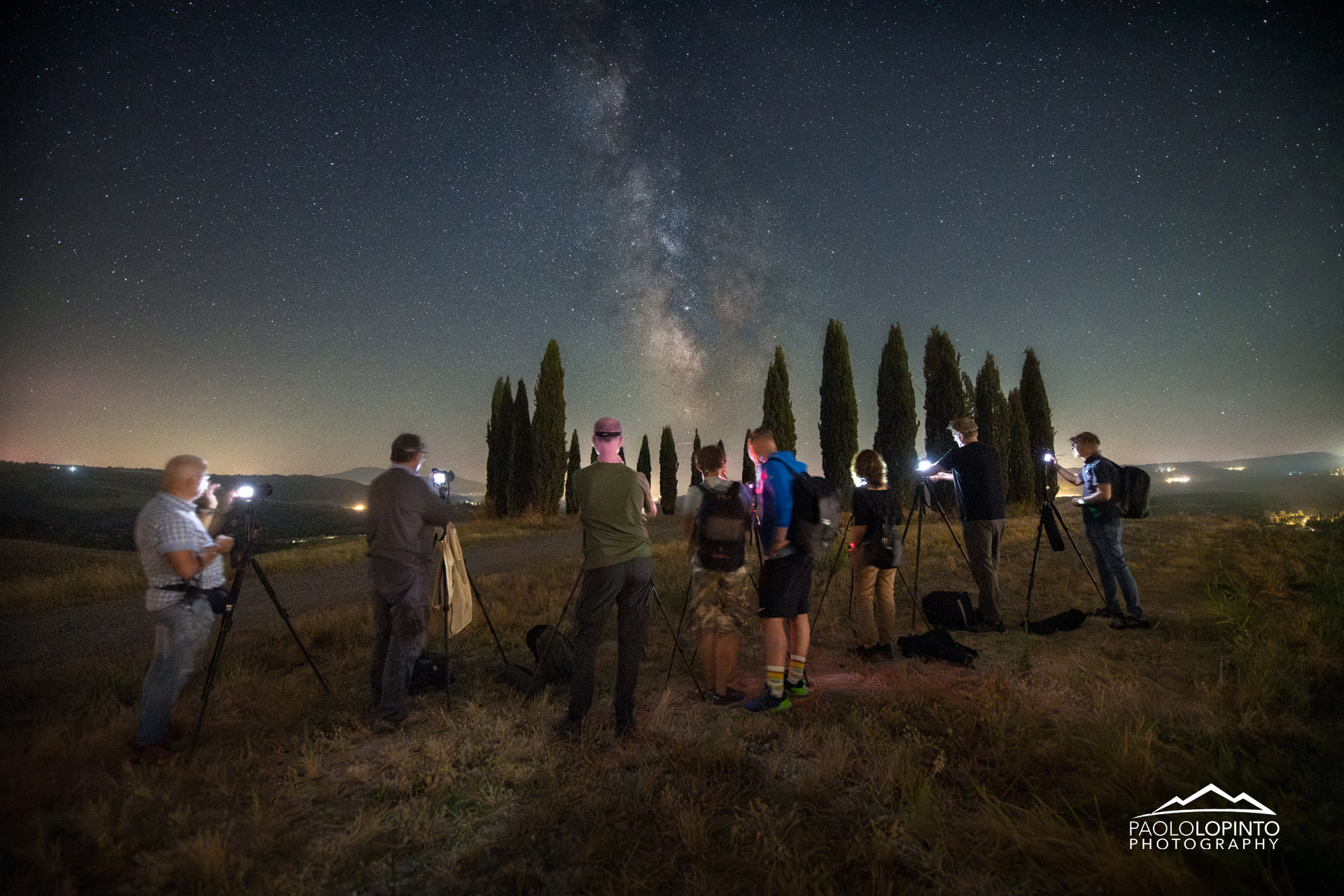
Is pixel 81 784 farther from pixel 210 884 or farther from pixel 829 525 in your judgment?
pixel 829 525

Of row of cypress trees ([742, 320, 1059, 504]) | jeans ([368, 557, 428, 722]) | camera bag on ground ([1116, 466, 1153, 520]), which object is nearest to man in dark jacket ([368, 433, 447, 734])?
jeans ([368, 557, 428, 722])

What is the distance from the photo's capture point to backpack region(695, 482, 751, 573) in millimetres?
4145

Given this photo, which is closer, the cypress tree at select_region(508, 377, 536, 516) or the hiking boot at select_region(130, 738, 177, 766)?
the hiking boot at select_region(130, 738, 177, 766)

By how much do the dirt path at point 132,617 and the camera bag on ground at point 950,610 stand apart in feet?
26.6

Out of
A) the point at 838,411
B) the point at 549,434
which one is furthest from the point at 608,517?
the point at 549,434

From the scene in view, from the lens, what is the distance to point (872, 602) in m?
5.43

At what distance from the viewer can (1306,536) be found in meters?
10.7

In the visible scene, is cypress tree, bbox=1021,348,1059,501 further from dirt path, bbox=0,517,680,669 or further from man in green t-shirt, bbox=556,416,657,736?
man in green t-shirt, bbox=556,416,657,736

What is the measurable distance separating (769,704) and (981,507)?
11.4ft

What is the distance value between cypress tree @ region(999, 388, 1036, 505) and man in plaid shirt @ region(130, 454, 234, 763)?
27.6 m

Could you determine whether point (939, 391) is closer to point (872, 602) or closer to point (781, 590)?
point (872, 602)

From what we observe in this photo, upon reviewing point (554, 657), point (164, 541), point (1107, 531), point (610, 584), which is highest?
point (164, 541)

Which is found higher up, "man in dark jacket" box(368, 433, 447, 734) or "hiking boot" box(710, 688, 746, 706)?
"man in dark jacket" box(368, 433, 447, 734)

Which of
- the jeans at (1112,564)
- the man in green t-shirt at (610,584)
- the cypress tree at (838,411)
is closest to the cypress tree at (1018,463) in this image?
the cypress tree at (838,411)
